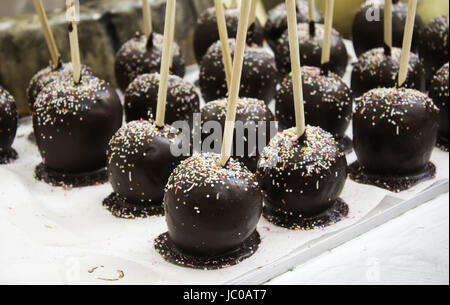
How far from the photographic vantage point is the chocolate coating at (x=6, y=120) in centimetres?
175

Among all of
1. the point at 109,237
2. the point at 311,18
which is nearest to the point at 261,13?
the point at 311,18

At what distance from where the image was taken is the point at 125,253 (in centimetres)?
136

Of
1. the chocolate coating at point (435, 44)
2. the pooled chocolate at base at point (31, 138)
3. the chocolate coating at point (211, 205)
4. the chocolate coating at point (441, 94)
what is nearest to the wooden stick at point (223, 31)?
the chocolate coating at point (211, 205)

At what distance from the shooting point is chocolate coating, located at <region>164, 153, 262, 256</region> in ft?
3.95

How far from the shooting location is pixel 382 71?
188 centimetres

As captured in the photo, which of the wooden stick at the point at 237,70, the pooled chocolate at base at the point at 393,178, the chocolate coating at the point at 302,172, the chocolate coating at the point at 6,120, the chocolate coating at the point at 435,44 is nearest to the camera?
→ the wooden stick at the point at 237,70

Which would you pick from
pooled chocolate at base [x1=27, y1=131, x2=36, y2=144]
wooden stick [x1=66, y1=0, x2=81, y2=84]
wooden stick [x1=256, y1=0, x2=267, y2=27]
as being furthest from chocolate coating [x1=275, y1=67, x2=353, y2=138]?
wooden stick [x1=256, y1=0, x2=267, y2=27]

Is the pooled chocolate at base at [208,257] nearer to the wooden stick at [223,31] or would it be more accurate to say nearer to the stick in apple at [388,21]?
the wooden stick at [223,31]

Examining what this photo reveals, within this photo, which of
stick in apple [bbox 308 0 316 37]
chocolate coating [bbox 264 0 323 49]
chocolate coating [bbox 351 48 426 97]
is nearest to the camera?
chocolate coating [bbox 351 48 426 97]

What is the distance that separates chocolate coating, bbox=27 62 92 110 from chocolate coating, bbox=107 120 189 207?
505mm

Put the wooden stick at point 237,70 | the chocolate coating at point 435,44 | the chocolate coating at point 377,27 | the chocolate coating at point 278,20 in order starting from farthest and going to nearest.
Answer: the chocolate coating at point 278,20 → the chocolate coating at point 377,27 → the chocolate coating at point 435,44 → the wooden stick at point 237,70

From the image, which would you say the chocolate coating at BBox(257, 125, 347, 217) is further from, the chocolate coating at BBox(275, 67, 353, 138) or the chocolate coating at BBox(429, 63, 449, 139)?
the chocolate coating at BBox(429, 63, 449, 139)

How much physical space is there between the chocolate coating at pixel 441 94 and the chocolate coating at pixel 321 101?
0.25m

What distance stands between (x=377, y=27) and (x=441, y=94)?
2.23ft
